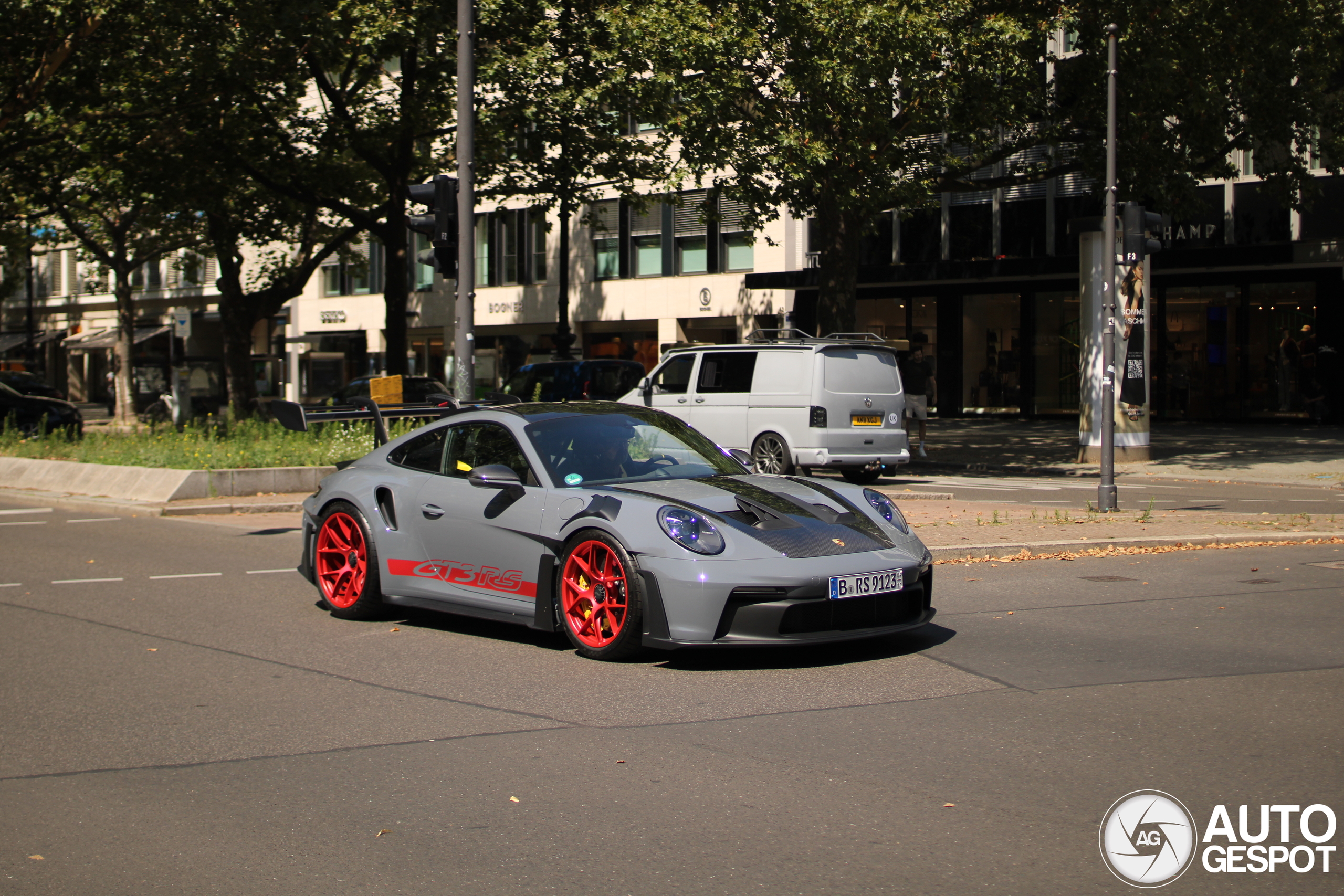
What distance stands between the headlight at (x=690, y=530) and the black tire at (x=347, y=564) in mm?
2402

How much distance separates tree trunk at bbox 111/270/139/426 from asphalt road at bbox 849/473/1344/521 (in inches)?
1017

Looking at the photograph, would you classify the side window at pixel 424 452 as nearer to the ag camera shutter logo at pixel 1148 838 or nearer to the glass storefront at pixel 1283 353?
the ag camera shutter logo at pixel 1148 838

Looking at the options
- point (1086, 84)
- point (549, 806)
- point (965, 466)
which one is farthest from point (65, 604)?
point (1086, 84)

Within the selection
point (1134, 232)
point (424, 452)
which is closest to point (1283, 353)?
point (1134, 232)

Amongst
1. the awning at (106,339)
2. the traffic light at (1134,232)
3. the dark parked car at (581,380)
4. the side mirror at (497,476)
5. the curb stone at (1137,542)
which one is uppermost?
the awning at (106,339)

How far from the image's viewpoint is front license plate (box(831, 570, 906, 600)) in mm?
6930

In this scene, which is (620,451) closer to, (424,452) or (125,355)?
(424,452)

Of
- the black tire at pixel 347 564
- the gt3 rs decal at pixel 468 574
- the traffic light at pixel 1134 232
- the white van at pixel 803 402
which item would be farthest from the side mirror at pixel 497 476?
the white van at pixel 803 402

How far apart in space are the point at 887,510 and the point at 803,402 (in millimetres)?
10674

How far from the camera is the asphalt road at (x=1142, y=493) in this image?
51.9 ft

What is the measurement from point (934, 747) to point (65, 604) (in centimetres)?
655

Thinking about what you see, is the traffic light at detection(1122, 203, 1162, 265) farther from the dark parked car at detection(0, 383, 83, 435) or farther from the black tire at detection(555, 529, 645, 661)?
the dark parked car at detection(0, 383, 83, 435)

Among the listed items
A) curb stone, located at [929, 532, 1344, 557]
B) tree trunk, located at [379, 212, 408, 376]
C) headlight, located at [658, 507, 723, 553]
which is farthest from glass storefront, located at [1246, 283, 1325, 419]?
headlight, located at [658, 507, 723, 553]

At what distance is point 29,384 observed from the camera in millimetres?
46250
